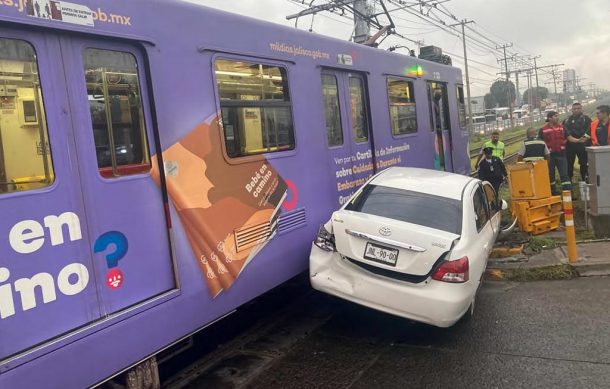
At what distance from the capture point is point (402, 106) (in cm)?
859

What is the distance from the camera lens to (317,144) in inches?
241

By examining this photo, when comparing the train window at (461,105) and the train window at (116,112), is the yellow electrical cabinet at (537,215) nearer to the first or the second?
the train window at (461,105)

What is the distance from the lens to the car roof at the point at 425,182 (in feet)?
18.4

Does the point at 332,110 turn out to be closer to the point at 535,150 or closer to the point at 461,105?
the point at 535,150

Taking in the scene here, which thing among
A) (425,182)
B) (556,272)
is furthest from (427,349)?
(556,272)

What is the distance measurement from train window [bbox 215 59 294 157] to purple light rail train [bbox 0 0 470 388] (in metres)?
0.02

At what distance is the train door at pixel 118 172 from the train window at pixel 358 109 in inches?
144

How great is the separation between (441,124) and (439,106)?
36cm

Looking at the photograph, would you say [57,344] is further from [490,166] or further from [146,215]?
[490,166]

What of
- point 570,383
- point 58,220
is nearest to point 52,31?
point 58,220

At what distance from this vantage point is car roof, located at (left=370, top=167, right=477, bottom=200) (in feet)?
18.4

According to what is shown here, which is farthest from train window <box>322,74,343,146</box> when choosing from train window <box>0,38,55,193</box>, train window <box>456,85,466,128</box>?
train window <box>456,85,466,128</box>

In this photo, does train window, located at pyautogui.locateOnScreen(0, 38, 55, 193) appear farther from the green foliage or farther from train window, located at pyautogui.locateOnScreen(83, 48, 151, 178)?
the green foliage

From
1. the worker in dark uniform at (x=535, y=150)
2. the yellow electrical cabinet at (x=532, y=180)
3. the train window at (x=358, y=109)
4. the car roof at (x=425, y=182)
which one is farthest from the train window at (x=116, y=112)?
the worker in dark uniform at (x=535, y=150)
